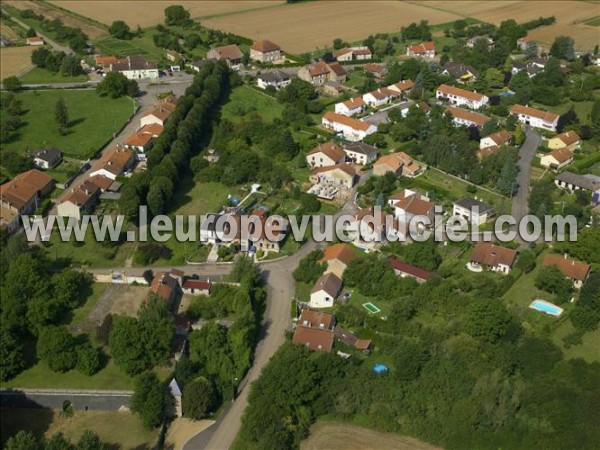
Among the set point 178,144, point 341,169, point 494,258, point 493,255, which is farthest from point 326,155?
point 494,258

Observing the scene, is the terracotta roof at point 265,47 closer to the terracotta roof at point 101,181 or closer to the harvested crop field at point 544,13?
the harvested crop field at point 544,13

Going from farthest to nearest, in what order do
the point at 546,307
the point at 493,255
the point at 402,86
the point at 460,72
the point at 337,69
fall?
the point at 337,69, the point at 460,72, the point at 402,86, the point at 493,255, the point at 546,307

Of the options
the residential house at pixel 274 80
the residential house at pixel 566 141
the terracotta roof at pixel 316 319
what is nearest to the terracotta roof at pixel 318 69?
the residential house at pixel 274 80

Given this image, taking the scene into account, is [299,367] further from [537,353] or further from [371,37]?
[371,37]

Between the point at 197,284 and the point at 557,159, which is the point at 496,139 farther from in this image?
the point at 197,284

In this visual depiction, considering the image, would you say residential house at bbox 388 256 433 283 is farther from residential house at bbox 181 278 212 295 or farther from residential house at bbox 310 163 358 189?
residential house at bbox 310 163 358 189

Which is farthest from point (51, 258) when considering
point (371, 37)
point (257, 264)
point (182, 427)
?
point (371, 37)
